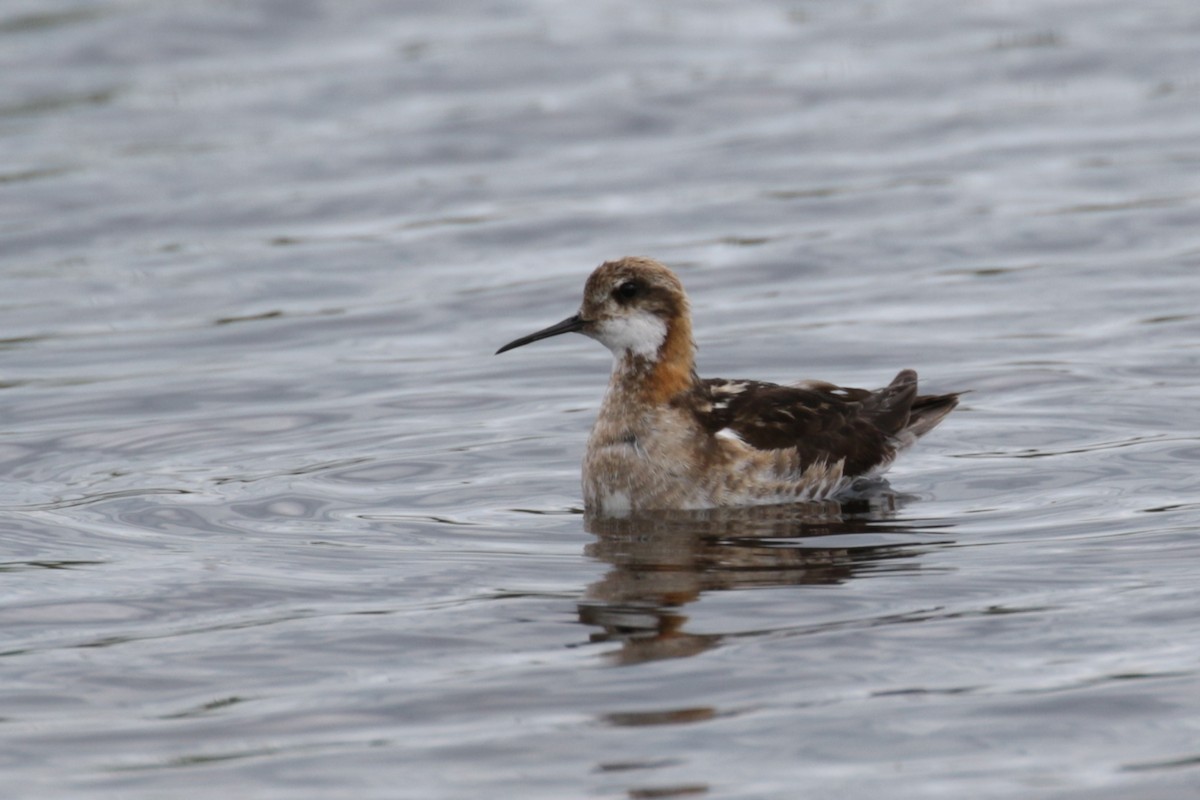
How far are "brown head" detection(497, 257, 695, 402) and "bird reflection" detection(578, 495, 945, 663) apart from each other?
3.23 feet

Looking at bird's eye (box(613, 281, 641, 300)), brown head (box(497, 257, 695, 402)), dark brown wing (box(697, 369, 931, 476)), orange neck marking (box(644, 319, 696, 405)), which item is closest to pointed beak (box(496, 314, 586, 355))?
brown head (box(497, 257, 695, 402))

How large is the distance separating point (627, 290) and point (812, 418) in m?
1.43

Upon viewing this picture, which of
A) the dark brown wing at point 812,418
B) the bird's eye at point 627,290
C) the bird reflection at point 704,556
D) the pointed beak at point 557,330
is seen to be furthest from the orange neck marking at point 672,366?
the bird reflection at point 704,556

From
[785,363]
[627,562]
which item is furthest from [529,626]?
[785,363]

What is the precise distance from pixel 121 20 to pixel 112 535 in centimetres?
1786

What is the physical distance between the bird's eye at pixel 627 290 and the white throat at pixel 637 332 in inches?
4.9

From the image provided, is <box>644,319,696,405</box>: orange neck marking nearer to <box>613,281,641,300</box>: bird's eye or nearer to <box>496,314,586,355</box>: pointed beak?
<box>613,281,641,300</box>: bird's eye

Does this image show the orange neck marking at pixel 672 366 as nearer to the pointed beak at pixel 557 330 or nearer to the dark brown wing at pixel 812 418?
the dark brown wing at pixel 812 418

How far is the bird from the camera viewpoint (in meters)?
12.5

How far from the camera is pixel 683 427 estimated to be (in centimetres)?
1271

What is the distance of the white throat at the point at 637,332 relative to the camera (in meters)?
12.8

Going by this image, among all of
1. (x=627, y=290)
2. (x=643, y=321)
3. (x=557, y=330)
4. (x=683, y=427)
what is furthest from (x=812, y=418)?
(x=557, y=330)

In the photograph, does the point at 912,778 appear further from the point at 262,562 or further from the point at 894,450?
the point at 894,450

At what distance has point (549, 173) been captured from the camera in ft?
74.9
